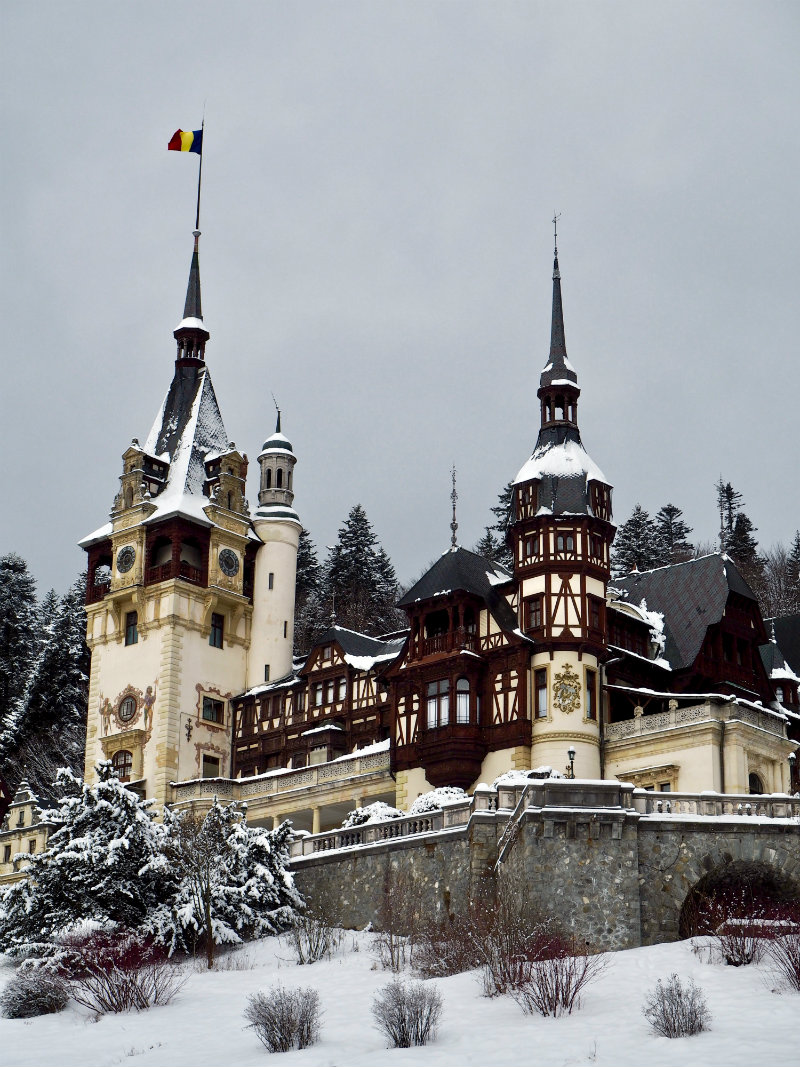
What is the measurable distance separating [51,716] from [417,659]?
2944cm

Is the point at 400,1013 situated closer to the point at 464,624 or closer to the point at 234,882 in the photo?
the point at 234,882

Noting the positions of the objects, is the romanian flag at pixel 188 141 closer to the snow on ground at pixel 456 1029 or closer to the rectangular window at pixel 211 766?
the rectangular window at pixel 211 766

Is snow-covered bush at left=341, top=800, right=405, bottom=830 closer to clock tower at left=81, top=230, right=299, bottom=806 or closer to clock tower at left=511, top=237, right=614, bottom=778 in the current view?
clock tower at left=511, top=237, right=614, bottom=778

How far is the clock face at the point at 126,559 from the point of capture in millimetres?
73062

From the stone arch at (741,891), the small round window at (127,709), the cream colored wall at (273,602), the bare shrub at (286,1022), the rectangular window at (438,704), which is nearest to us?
the bare shrub at (286,1022)

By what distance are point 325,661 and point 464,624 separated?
31.7 feet

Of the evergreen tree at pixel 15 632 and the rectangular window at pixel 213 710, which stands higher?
the evergreen tree at pixel 15 632

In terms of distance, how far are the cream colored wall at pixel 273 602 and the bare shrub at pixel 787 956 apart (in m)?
38.4

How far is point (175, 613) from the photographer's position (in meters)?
70.9

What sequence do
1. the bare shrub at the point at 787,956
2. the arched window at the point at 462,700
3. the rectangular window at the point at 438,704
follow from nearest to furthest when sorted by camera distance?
1. the bare shrub at the point at 787,956
2. the arched window at the point at 462,700
3. the rectangular window at the point at 438,704

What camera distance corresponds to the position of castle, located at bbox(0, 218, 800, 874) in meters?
59.7

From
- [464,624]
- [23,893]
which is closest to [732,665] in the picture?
[464,624]

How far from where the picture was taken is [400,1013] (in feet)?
110

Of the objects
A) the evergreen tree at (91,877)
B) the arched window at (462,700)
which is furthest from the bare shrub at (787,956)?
the arched window at (462,700)
